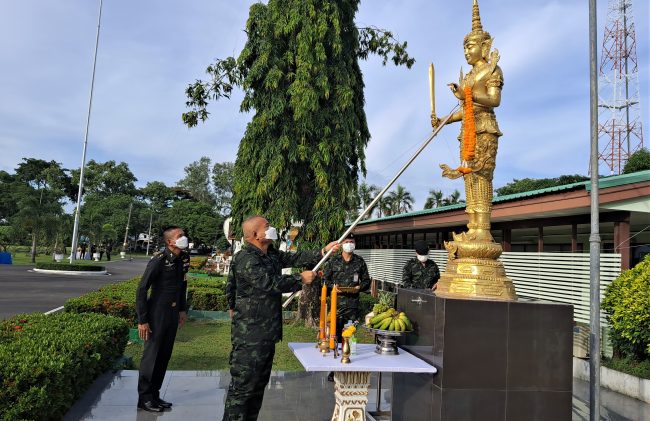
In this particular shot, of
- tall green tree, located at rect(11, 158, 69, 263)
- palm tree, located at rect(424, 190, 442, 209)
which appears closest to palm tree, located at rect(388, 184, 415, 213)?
palm tree, located at rect(424, 190, 442, 209)

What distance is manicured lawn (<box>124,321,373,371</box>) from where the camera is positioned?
296 inches

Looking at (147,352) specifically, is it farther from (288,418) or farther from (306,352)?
(306,352)

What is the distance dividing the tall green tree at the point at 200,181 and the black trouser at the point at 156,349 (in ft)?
226

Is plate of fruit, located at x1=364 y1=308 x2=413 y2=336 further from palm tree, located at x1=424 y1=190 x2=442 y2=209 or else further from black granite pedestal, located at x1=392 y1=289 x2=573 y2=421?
palm tree, located at x1=424 y1=190 x2=442 y2=209

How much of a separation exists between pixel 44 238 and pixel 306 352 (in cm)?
3550

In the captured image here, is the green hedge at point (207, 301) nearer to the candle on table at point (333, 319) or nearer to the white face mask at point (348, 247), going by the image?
the white face mask at point (348, 247)

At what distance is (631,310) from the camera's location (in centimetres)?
635

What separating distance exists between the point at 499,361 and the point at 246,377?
7.08 feet

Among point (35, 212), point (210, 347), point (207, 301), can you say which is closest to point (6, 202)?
point (35, 212)

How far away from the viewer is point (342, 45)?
35.6 feet

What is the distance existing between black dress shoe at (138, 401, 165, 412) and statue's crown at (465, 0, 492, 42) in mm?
5296

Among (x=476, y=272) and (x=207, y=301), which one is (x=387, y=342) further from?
(x=207, y=301)

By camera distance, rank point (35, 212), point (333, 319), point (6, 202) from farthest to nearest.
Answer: point (6, 202), point (35, 212), point (333, 319)

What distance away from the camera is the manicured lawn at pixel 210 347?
7.52 metres
